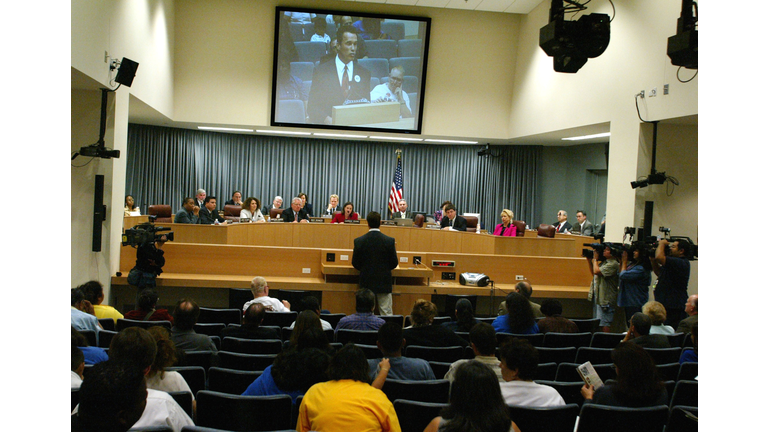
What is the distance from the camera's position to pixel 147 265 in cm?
726

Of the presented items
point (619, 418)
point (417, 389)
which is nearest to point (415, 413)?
point (417, 389)

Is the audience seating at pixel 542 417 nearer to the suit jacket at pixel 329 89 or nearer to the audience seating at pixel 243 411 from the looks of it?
the audience seating at pixel 243 411

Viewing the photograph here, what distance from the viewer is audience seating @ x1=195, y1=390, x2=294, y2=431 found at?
112 inches

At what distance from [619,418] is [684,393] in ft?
3.23

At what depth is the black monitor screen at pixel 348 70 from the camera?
12.6m

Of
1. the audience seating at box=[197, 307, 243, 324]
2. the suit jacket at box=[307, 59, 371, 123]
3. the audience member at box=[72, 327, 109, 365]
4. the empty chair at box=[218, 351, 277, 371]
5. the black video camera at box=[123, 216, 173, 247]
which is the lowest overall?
the audience seating at box=[197, 307, 243, 324]

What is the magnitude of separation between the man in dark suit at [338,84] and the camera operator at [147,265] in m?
6.43

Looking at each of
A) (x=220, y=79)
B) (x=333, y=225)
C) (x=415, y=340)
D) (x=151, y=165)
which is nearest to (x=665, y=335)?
(x=415, y=340)

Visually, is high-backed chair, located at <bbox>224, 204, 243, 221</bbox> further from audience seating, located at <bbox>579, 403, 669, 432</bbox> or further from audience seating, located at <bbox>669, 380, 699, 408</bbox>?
audience seating, located at <bbox>579, 403, 669, 432</bbox>

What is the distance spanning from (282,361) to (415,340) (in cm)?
162

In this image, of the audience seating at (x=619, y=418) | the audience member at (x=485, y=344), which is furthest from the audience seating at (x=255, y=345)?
the audience seating at (x=619, y=418)

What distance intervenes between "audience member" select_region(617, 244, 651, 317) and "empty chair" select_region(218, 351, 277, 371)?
4.71 m

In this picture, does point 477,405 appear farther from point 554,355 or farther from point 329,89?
point 329,89

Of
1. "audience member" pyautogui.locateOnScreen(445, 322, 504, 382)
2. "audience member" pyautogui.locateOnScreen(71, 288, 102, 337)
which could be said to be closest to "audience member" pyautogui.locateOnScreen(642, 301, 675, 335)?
"audience member" pyautogui.locateOnScreen(445, 322, 504, 382)
